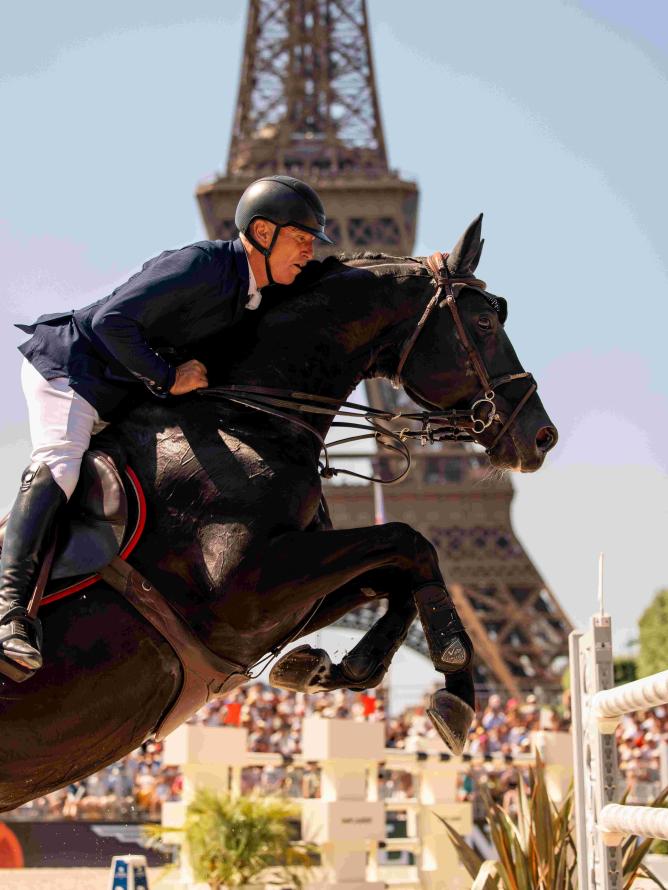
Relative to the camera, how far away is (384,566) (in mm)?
3979

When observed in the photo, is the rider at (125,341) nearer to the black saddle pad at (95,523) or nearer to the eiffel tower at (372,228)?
the black saddle pad at (95,523)

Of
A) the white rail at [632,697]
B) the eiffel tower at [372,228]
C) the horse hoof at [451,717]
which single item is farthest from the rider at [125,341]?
the eiffel tower at [372,228]

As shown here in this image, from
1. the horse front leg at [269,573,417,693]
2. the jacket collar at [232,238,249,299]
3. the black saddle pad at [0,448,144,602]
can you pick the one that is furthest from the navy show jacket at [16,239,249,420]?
the horse front leg at [269,573,417,693]

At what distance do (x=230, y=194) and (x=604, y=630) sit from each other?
128ft

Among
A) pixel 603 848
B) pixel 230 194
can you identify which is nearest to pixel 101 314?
pixel 603 848

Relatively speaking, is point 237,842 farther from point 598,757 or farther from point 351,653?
point 351,653

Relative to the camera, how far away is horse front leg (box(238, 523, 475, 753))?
142 inches

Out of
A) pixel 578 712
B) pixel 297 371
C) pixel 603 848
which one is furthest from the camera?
pixel 578 712

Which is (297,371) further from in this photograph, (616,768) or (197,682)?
(616,768)

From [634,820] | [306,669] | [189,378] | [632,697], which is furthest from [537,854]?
[189,378]

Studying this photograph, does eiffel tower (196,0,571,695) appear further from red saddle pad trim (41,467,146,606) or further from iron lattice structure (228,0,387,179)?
red saddle pad trim (41,467,146,606)

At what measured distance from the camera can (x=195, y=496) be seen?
12.1 feet

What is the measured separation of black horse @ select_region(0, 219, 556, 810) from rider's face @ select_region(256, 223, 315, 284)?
0.37ft

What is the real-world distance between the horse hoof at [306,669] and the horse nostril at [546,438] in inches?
39.2
